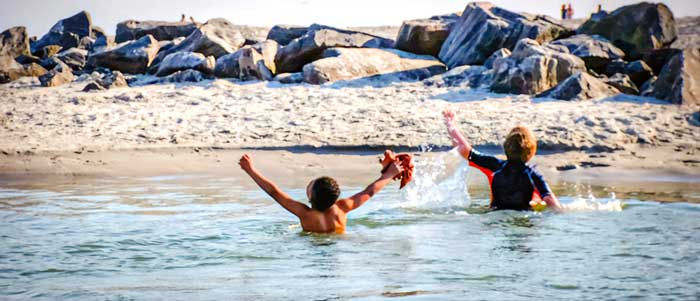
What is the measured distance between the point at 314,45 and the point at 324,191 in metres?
12.0

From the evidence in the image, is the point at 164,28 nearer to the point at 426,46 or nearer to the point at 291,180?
the point at 426,46

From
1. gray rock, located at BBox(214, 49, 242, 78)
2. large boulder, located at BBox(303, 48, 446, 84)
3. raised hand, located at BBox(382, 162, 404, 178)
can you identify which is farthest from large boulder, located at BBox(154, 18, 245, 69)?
raised hand, located at BBox(382, 162, 404, 178)

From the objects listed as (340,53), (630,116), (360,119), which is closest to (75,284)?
(360,119)

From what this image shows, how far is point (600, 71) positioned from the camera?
16578 millimetres

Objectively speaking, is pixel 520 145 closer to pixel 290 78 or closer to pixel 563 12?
pixel 290 78

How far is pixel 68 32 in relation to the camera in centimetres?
3109

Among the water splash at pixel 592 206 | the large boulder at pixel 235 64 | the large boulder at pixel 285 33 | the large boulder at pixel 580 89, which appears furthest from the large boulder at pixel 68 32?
the water splash at pixel 592 206

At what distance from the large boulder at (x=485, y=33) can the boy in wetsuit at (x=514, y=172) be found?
9.92 meters

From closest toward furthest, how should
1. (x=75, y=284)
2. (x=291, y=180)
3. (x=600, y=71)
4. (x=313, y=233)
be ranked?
1. (x=75, y=284)
2. (x=313, y=233)
3. (x=291, y=180)
4. (x=600, y=71)

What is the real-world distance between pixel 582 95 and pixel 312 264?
936 cm

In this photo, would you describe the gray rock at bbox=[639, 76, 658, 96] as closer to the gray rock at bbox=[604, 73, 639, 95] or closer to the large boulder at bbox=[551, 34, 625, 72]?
the gray rock at bbox=[604, 73, 639, 95]

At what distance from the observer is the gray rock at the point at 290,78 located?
17125 millimetres

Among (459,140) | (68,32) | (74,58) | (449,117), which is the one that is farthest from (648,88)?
(68,32)

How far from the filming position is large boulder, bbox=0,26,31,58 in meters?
25.9
